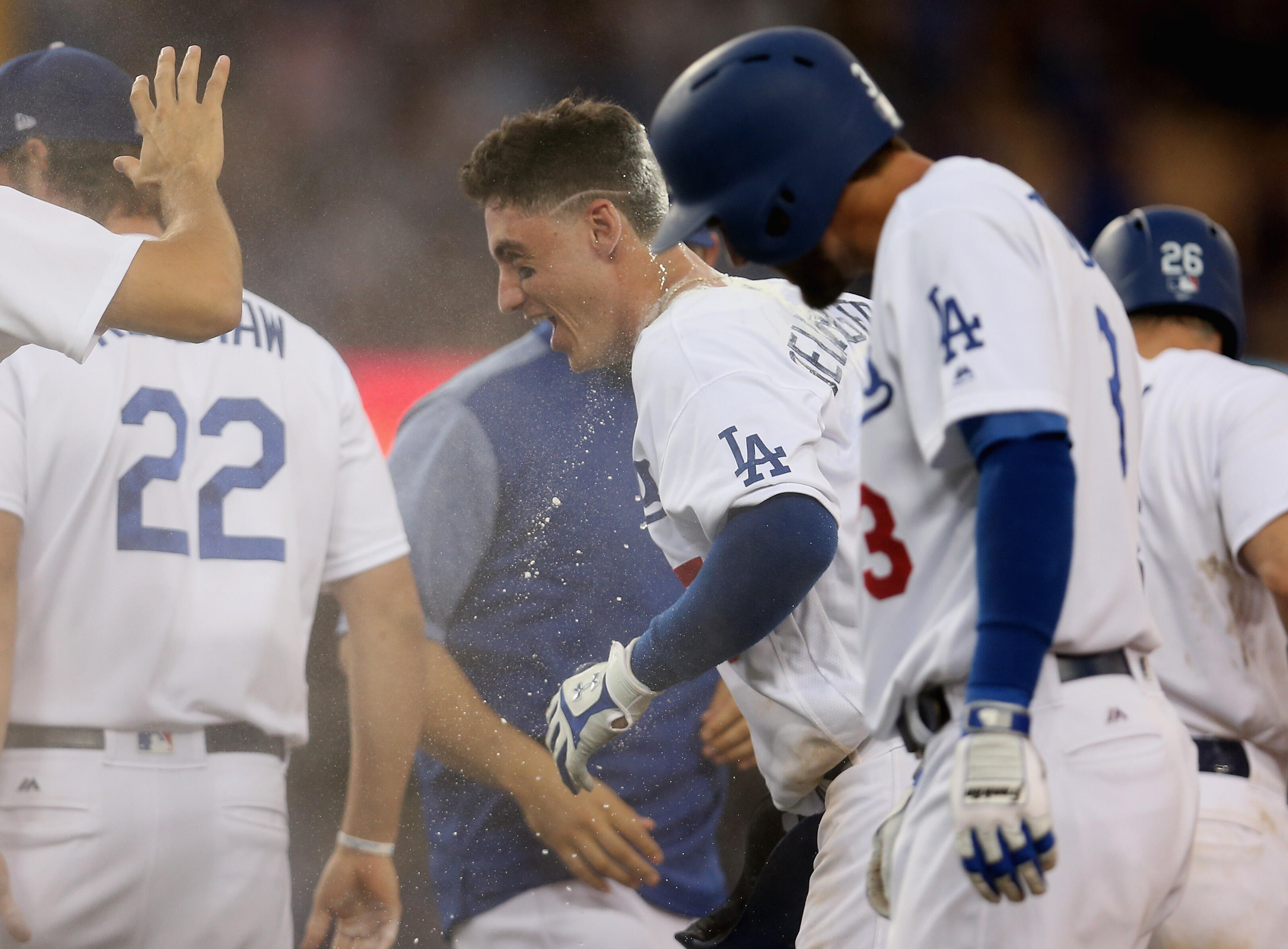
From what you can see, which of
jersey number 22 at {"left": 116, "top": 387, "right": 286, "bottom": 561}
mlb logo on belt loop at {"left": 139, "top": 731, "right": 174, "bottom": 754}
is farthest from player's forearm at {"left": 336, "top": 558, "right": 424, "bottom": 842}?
mlb logo on belt loop at {"left": 139, "top": 731, "right": 174, "bottom": 754}

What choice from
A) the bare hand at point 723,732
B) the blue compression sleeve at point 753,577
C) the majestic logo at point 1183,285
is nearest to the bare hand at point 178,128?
the blue compression sleeve at point 753,577

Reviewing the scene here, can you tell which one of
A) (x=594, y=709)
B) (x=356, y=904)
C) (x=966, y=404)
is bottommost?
(x=356, y=904)

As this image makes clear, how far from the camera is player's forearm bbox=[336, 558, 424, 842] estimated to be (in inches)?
115

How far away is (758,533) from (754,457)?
0.13 m

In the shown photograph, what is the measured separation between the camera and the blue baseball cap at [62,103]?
8.67ft

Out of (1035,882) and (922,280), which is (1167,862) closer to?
(1035,882)

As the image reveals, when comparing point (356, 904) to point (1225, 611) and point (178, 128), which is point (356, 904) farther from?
point (1225, 611)

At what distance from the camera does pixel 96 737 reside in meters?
2.47

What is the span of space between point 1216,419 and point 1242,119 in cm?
414

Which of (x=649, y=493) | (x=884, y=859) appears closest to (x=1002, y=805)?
(x=884, y=859)

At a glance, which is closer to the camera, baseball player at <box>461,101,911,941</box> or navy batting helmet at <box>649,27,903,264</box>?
navy batting helmet at <box>649,27,903,264</box>

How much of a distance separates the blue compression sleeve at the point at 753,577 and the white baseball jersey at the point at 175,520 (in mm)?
1083

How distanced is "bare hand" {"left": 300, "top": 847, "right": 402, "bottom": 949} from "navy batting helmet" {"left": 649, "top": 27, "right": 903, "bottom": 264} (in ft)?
5.98

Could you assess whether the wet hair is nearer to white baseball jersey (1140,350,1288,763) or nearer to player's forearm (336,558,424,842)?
white baseball jersey (1140,350,1288,763)
